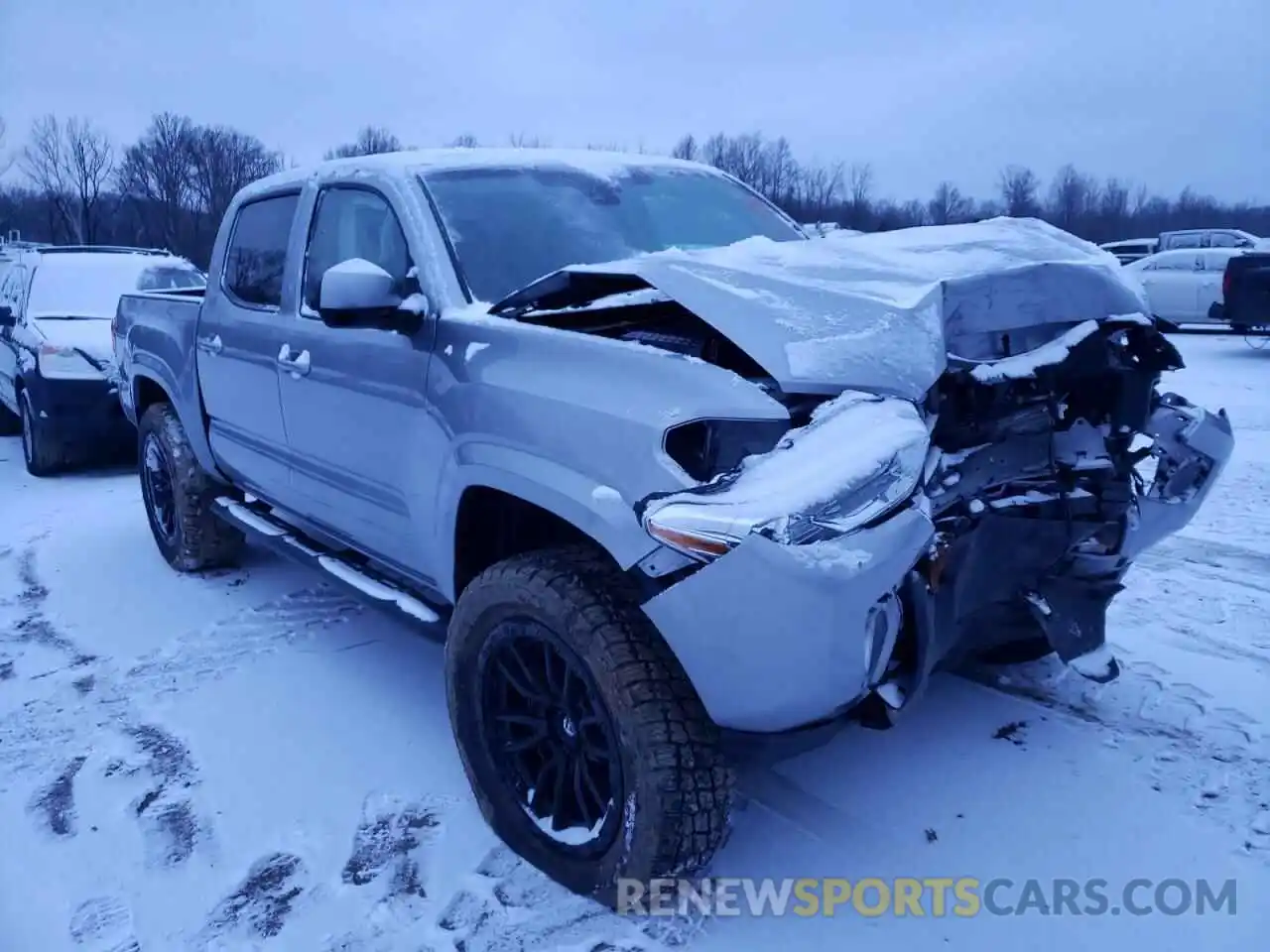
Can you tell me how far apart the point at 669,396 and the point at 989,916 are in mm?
1524

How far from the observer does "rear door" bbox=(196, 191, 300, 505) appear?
3736 mm

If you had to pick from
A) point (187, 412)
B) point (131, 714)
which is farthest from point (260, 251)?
point (131, 714)

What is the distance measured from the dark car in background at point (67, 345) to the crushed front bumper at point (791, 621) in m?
6.05

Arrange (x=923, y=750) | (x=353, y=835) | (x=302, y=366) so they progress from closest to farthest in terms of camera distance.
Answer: (x=353, y=835) < (x=923, y=750) < (x=302, y=366)

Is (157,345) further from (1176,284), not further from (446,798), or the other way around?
(1176,284)

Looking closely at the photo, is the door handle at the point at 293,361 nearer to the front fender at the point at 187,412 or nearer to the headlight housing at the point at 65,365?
the front fender at the point at 187,412

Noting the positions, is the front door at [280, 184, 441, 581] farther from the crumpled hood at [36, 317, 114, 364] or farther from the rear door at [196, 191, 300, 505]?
the crumpled hood at [36, 317, 114, 364]

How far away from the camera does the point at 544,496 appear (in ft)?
7.52

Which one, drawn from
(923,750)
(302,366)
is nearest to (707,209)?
(302,366)

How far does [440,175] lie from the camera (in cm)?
320

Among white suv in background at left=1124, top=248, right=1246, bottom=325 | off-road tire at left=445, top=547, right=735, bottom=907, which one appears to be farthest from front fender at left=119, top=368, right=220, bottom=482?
white suv in background at left=1124, top=248, right=1246, bottom=325

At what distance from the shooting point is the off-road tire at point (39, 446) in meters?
7.30

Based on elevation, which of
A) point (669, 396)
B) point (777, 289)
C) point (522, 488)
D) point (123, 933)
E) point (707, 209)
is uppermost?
point (707, 209)

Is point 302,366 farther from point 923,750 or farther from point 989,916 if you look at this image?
point 989,916
